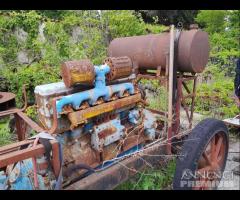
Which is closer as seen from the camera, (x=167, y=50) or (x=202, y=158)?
(x=202, y=158)

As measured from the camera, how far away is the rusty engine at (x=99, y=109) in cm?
241

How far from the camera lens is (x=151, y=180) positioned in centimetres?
314

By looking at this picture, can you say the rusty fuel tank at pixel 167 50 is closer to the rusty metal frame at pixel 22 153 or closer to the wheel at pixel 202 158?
the wheel at pixel 202 158

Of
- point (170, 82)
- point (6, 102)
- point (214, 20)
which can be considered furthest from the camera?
point (214, 20)

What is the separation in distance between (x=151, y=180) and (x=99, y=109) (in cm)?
117

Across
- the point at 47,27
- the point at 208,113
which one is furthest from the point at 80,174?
the point at 47,27

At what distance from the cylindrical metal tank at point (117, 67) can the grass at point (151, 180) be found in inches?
45.3

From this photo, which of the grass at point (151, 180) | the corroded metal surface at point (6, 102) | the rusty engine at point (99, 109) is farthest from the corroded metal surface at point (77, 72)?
the corroded metal surface at point (6, 102)

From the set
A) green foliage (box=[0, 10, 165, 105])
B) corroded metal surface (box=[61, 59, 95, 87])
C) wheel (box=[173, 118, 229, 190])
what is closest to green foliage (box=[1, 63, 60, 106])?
green foliage (box=[0, 10, 165, 105])

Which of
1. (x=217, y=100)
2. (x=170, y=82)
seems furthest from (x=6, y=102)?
(x=217, y=100)

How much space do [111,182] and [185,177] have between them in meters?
0.70

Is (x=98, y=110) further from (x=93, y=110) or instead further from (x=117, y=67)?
(x=117, y=67)

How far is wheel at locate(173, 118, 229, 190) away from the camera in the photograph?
2521 millimetres

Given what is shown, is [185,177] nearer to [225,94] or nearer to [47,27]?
[225,94]
